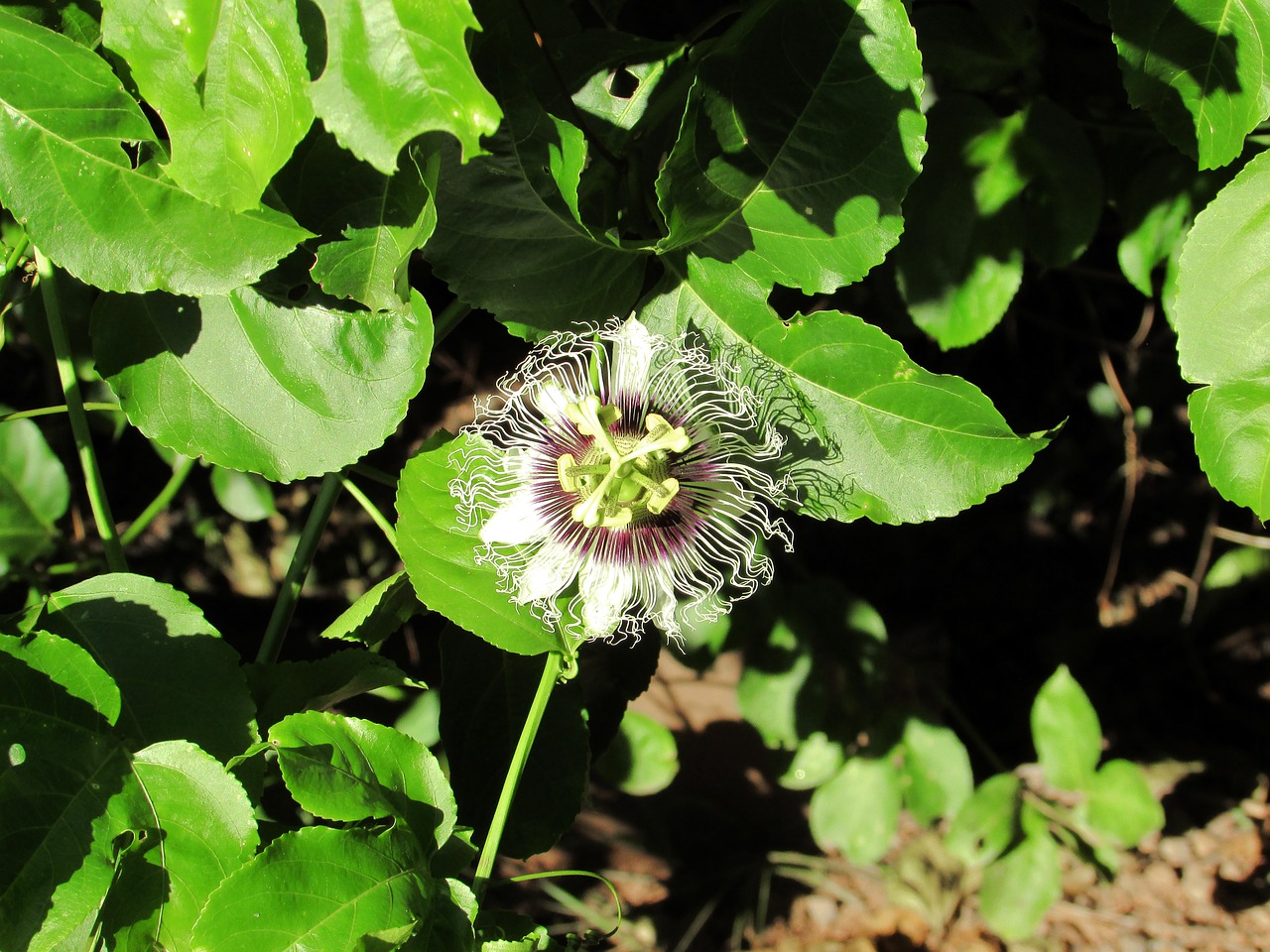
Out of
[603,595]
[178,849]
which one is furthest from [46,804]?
[603,595]

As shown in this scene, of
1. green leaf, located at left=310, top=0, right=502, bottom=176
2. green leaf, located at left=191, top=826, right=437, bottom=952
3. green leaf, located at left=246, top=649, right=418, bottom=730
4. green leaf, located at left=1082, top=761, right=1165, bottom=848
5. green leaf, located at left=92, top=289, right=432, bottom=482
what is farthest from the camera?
green leaf, located at left=1082, top=761, right=1165, bottom=848

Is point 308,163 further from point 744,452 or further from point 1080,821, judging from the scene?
point 1080,821

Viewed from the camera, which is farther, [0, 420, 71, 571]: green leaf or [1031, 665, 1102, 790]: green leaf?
[1031, 665, 1102, 790]: green leaf

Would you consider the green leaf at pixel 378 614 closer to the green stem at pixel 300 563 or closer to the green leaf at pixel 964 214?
the green stem at pixel 300 563

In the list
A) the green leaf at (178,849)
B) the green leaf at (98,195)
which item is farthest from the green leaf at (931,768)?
the green leaf at (98,195)

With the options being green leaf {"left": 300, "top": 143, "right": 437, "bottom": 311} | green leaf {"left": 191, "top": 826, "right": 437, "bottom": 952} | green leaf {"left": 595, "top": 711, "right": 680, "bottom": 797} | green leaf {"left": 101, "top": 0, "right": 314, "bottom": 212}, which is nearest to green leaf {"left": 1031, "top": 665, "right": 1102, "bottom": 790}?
green leaf {"left": 595, "top": 711, "right": 680, "bottom": 797}

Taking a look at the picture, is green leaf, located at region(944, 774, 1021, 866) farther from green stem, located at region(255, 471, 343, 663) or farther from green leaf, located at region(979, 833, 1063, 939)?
green stem, located at region(255, 471, 343, 663)

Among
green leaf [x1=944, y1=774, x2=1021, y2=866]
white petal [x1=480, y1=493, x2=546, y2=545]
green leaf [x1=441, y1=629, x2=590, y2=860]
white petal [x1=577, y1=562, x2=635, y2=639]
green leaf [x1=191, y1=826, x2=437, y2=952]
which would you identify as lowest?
green leaf [x1=944, y1=774, x2=1021, y2=866]

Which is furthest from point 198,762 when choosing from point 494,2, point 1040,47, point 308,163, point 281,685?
point 1040,47
